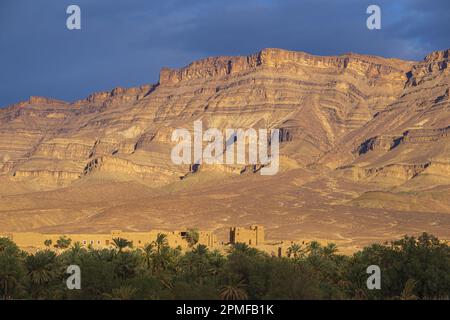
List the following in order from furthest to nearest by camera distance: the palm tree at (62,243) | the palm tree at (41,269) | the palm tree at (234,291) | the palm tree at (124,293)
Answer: the palm tree at (62,243), the palm tree at (41,269), the palm tree at (234,291), the palm tree at (124,293)

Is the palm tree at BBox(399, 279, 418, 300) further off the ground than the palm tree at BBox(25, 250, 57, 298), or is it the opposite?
the palm tree at BBox(25, 250, 57, 298)

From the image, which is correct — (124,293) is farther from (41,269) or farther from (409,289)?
(409,289)

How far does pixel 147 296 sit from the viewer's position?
127 ft

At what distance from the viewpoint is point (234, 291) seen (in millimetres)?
41531

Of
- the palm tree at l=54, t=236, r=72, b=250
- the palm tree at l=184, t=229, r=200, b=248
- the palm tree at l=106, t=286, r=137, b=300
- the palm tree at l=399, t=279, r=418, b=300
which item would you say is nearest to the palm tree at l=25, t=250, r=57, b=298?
the palm tree at l=106, t=286, r=137, b=300

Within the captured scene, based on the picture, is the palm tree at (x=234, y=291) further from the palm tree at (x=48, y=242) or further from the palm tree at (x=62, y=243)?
the palm tree at (x=48, y=242)

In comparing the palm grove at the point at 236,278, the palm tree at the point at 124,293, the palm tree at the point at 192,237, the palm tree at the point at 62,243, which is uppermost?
the palm tree at the point at 192,237

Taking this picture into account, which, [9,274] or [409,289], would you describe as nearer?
[409,289]

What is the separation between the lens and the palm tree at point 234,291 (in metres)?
40.8

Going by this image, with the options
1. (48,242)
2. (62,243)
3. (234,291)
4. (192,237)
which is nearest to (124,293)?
(234,291)

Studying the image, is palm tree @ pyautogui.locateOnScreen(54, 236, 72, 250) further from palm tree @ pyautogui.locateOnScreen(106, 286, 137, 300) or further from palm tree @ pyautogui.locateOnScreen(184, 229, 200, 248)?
palm tree @ pyautogui.locateOnScreen(106, 286, 137, 300)

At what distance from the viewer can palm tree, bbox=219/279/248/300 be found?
134ft

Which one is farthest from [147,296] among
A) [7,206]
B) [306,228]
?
[7,206]

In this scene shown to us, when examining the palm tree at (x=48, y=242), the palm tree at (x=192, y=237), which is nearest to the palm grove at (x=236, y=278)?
the palm tree at (x=48, y=242)
